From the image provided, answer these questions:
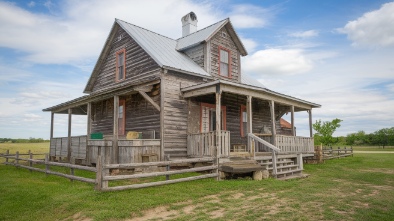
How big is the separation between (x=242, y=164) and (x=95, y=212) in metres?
6.39

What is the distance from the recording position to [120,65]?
59.5 ft

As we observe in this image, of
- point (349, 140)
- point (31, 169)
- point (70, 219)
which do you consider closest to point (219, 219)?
point (70, 219)

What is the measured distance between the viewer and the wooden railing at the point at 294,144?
52.7ft

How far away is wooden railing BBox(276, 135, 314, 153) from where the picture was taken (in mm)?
16062

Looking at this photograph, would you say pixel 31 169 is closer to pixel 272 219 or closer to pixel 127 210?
pixel 127 210

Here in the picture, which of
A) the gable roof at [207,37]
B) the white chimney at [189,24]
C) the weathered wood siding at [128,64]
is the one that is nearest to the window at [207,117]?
the weathered wood siding at [128,64]

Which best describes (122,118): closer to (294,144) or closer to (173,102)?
(173,102)

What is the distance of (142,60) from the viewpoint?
52.7ft

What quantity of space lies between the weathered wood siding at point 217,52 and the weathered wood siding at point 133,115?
4.50m

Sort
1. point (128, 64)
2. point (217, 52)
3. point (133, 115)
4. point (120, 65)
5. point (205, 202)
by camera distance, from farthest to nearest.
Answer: point (120, 65) < point (217, 52) < point (128, 64) < point (133, 115) < point (205, 202)

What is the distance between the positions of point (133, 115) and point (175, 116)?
3250 millimetres

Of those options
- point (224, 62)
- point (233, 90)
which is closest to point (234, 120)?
point (224, 62)

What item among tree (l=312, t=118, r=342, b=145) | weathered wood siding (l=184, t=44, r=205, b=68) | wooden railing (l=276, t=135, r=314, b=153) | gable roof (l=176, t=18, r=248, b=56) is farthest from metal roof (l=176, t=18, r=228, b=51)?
tree (l=312, t=118, r=342, b=145)

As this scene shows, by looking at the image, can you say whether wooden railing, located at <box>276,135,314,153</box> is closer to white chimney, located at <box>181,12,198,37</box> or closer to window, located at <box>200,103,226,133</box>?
window, located at <box>200,103,226,133</box>
